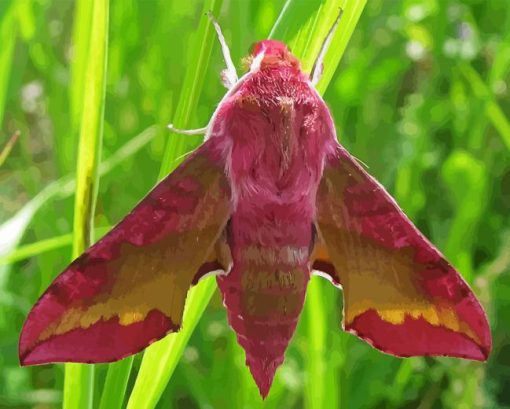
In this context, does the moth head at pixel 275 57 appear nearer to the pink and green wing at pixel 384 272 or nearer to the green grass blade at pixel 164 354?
the pink and green wing at pixel 384 272

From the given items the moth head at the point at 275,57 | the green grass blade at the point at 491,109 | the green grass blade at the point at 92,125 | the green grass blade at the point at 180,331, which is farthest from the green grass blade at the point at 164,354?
the green grass blade at the point at 491,109

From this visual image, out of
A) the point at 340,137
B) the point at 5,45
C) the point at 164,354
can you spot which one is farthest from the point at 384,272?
the point at 5,45

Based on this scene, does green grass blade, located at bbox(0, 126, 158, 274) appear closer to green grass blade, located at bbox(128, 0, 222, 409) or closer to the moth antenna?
green grass blade, located at bbox(128, 0, 222, 409)

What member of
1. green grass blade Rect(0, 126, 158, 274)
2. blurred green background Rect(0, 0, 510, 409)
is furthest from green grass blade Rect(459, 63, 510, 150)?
green grass blade Rect(0, 126, 158, 274)

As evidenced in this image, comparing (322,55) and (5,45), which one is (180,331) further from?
(5,45)

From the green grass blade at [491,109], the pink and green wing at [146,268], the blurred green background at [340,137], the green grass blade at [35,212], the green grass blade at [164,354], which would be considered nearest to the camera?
the pink and green wing at [146,268]

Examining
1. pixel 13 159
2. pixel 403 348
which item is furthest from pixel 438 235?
pixel 13 159
